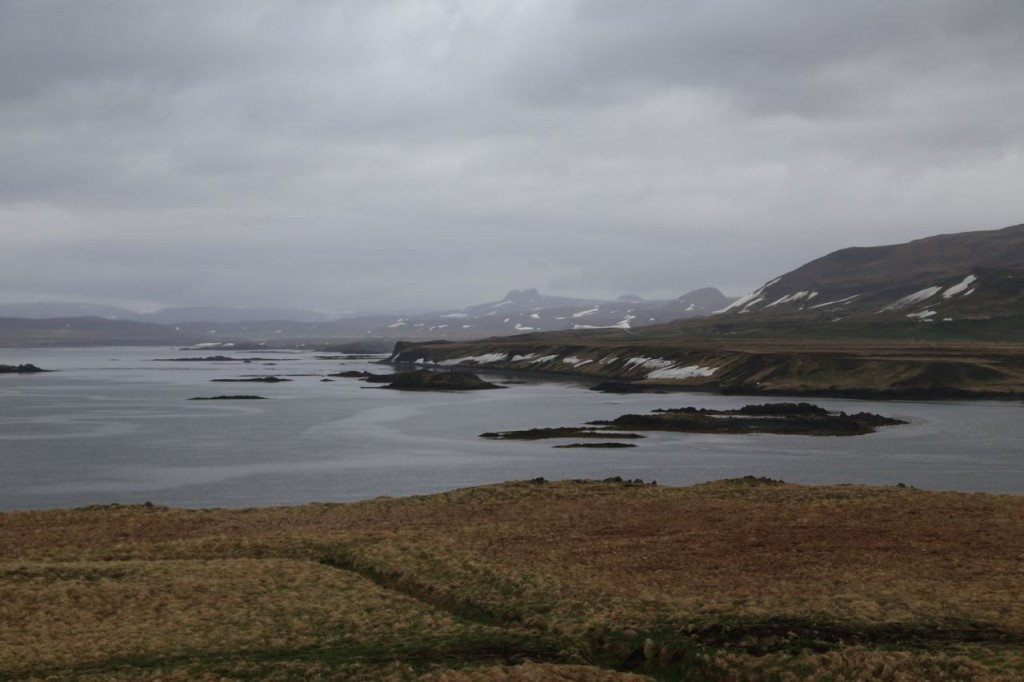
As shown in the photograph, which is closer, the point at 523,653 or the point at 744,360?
the point at 523,653

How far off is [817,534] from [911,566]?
458cm

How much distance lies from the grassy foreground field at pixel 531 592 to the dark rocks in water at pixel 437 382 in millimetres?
97437

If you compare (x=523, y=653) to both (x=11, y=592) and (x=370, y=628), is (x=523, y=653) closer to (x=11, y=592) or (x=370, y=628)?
(x=370, y=628)

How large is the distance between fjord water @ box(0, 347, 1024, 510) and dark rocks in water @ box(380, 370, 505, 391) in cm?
2029

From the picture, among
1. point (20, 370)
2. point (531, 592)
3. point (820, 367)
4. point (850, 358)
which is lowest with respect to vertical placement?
point (531, 592)

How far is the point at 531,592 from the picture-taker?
2408 cm

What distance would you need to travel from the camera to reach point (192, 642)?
2098 cm

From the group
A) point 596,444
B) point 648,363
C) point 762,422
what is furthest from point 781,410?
point 648,363

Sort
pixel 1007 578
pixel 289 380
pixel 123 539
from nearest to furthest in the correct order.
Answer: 1. pixel 1007 578
2. pixel 123 539
3. pixel 289 380

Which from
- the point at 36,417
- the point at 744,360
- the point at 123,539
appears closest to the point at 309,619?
the point at 123,539

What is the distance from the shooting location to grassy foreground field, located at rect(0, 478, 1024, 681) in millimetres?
19078

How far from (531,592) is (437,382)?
375ft

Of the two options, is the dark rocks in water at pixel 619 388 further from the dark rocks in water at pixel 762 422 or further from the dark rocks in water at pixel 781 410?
the dark rocks in water at pixel 762 422

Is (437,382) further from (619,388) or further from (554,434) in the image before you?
(554,434)
